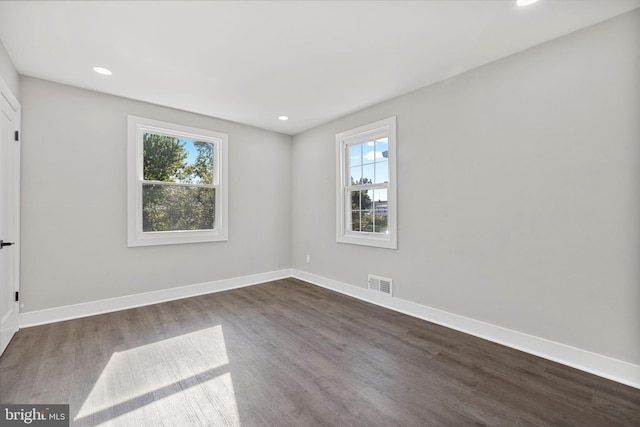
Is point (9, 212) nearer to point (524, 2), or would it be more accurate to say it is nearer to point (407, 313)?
point (407, 313)

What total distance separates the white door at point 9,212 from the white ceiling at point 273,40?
560 mm

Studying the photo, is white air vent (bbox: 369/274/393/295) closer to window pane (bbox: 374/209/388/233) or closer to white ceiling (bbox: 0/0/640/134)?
window pane (bbox: 374/209/388/233)

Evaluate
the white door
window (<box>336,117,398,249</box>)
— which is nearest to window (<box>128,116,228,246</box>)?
the white door

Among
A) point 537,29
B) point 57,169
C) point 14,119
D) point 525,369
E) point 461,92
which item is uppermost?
point 537,29

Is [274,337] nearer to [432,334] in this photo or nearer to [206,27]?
[432,334]

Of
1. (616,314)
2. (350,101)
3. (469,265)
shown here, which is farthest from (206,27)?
(616,314)

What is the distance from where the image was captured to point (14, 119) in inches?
105

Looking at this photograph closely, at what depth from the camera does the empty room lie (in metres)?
1.94

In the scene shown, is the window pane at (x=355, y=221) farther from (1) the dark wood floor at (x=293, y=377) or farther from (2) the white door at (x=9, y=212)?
(2) the white door at (x=9, y=212)

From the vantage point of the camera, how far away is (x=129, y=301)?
3.53 meters

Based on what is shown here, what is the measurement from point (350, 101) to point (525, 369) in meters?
3.26

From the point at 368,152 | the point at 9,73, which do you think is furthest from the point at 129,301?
the point at 368,152

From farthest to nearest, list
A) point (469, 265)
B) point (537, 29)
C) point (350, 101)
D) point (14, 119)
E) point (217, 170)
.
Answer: point (217, 170)
point (350, 101)
point (469, 265)
point (14, 119)
point (537, 29)

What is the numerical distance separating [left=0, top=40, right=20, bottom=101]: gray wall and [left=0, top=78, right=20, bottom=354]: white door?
10cm
